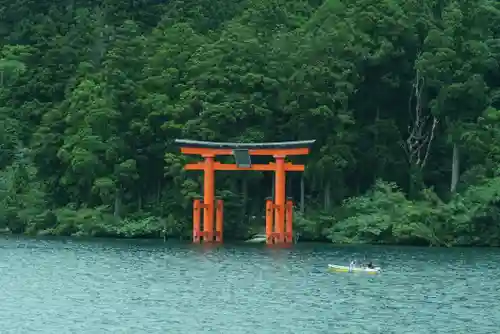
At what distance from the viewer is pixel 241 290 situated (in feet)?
206

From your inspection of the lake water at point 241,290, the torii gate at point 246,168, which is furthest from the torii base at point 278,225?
the lake water at point 241,290

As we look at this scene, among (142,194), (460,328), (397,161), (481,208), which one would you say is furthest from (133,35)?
(460,328)

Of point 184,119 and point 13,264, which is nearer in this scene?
point 13,264

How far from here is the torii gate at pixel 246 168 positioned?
82125mm

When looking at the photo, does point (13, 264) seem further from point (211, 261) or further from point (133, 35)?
point (133, 35)

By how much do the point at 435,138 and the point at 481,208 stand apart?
8.61 metres

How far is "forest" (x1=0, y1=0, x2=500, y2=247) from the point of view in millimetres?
85062

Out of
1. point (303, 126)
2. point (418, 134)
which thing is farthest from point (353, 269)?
point (418, 134)

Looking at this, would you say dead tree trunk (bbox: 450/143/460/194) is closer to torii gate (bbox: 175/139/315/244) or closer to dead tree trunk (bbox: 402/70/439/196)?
dead tree trunk (bbox: 402/70/439/196)

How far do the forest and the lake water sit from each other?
4503 millimetres

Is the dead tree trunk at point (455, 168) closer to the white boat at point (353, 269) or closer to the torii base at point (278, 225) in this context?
the torii base at point (278, 225)

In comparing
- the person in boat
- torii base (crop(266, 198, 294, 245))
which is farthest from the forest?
the person in boat

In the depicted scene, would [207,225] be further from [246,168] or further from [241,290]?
[241,290]

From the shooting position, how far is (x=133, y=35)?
9744 cm
